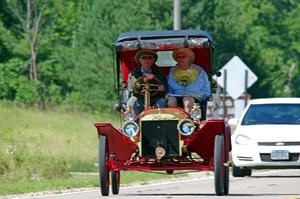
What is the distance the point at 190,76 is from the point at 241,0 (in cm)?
→ 8308

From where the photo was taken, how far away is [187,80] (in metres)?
20.2

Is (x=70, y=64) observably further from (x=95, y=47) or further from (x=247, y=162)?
(x=247, y=162)

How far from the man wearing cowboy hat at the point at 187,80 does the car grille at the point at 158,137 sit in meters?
0.60

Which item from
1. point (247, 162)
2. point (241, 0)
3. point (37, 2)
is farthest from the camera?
point (241, 0)

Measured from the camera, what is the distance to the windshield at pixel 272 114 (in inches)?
1008

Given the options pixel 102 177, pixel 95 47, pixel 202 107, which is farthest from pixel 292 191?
pixel 95 47

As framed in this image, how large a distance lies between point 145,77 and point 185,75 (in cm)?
Answer: 72

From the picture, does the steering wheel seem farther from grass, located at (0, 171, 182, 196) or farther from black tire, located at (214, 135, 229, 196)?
grass, located at (0, 171, 182, 196)

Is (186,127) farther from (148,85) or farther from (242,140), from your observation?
(242,140)

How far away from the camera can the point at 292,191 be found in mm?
20438

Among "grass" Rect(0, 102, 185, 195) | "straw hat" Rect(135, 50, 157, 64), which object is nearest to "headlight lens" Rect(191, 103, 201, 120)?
"straw hat" Rect(135, 50, 157, 64)

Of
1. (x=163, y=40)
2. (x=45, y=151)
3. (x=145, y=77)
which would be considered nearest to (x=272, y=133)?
(x=163, y=40)

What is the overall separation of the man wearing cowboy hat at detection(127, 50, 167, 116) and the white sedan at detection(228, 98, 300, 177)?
505 cm

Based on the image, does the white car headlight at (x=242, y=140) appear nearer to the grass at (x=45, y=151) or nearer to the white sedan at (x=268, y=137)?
the white sedan at (x=268, y=137)
